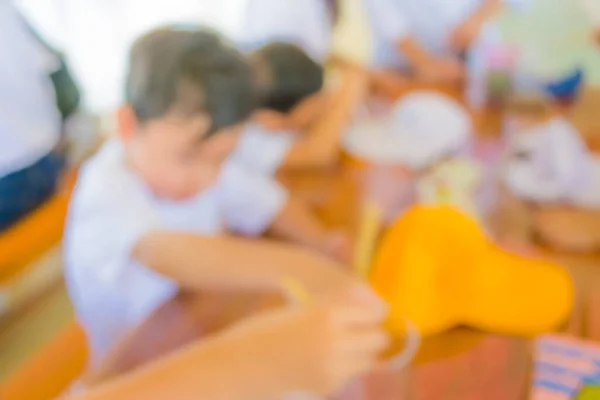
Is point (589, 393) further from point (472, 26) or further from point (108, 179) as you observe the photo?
point (472, 26)

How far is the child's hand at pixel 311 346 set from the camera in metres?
0.41

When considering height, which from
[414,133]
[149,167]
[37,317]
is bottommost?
[37,317]

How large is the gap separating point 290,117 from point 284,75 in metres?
0.07

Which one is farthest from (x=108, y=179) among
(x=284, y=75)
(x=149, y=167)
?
(x=284, y=75)

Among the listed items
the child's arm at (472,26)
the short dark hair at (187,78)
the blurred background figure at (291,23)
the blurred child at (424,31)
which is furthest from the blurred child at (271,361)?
the child's arm at (472,26)

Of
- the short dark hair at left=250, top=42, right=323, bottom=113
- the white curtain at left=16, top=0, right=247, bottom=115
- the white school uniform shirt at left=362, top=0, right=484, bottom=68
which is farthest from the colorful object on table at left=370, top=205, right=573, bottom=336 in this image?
the white curtain at left=16, top=0, right=247, bottom=115

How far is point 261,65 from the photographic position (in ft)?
2.95

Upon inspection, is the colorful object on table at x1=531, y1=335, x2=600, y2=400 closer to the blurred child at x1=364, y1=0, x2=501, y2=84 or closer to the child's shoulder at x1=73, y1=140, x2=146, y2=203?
the child's shoulder at x1=73, y1=140, x2=146, y2=203

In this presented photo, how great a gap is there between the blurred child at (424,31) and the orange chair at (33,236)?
638 mm

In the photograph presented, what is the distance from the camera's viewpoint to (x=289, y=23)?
1110 millimetres

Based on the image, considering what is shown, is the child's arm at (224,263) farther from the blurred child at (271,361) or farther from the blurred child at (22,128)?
the blurred child at (22,128)

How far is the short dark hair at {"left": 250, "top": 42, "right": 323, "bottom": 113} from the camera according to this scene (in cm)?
90

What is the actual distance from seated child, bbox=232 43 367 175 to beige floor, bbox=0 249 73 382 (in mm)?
337

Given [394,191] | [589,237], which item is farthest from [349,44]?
[589,237]
